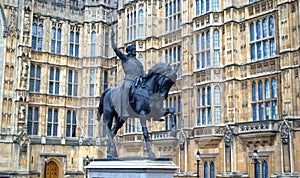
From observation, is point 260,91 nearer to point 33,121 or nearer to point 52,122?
point 52,122

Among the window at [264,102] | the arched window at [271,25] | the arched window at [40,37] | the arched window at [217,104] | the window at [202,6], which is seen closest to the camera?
the window at [264,102]

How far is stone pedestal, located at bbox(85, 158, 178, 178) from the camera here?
437 inches

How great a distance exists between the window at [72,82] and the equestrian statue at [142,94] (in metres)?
27.4

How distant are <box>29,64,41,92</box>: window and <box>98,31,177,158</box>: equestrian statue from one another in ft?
85.5

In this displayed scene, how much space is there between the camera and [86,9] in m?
41.4

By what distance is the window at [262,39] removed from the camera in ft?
84.8

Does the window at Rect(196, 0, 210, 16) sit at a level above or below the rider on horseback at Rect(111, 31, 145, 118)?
above

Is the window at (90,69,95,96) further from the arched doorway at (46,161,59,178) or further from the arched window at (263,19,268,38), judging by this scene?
the arched window at (263,19,268,38)

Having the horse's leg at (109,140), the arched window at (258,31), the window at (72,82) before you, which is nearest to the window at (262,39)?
the arched window at (258,31)

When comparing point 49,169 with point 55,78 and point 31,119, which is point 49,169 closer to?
point 31,119

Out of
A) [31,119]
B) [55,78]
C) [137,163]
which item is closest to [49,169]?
[31,119]

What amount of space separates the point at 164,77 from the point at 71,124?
1158 inches

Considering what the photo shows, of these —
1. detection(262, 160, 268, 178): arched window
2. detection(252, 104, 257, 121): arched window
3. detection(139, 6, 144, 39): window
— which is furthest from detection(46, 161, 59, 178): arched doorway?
detection(262, 160, 268, 178): arched window

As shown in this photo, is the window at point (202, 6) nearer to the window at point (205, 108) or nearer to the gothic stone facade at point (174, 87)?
the gothic stone facade at point (174, 87)
